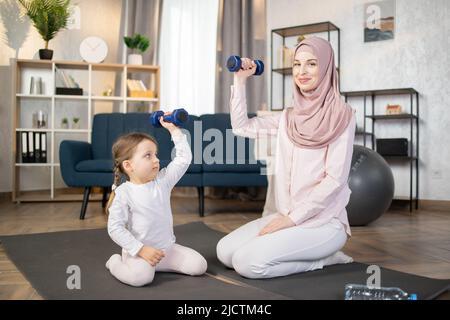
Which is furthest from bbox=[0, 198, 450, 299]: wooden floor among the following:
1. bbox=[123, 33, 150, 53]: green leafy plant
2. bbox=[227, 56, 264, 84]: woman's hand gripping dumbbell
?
bbox=[123, 33, 150, 53]: green leafy plant

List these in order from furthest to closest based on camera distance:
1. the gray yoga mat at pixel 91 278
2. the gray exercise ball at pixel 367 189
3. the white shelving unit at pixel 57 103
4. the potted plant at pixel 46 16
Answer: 1. the white shelving unit at pixel 57 103
2. the potted plant at pixel 46 16
3. the gray exercise ball at pixel 367 189
4. the gray yoga mat at pixel 91 278

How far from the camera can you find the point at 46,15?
14.6 ft

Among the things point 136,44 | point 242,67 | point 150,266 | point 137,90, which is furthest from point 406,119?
point 150,266

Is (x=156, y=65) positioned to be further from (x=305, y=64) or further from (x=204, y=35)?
(x=305, y=64)

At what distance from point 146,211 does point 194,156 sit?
2.10 metres

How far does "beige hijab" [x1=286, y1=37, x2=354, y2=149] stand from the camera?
1776 mm

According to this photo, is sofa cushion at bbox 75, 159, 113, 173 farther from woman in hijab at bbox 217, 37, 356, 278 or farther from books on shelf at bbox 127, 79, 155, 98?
woman in hijab at bbox 217, 37, 356, 278

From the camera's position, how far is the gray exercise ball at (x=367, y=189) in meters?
3.01

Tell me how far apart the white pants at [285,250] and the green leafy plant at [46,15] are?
353cm

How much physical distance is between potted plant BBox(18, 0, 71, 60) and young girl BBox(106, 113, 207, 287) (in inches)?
130

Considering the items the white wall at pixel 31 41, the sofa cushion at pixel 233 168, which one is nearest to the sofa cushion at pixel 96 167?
the sofa cushion at pixel 233 168

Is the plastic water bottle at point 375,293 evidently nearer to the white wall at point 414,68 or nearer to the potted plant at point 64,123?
the white wall at point 414,68

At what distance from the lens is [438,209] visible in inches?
168

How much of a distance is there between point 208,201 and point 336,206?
10.0 ft
